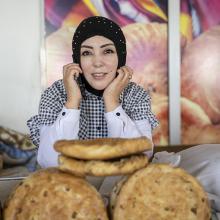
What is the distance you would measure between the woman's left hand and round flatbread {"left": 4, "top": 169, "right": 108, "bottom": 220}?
80 cm

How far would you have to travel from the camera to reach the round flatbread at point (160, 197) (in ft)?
2.45

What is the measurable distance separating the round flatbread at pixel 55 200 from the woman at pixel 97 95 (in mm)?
728

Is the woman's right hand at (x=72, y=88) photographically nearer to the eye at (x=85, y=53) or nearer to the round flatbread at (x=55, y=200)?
the eye at (x=85, y=53)

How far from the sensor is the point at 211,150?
1.57 m

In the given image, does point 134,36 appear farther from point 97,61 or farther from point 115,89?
point 115,89

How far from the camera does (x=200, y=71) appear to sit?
3309mm

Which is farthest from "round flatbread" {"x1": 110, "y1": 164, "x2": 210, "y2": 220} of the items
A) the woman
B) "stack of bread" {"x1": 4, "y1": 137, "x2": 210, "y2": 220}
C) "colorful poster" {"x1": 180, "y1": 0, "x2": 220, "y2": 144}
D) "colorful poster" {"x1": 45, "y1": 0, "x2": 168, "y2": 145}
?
"colorful poster" {"x1": 180, "y1": 0, "x2": 220, "y2": 144}

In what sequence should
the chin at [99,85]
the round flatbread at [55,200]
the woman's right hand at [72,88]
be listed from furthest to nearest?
1. the chin at [99,85]
2. the woman's right hand at [72,88]
3. the round flatbread at [55,200]

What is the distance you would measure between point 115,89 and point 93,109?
0.21 m

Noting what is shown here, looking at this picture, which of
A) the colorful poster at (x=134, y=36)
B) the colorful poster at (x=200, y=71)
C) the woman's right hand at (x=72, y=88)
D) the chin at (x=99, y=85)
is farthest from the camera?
the colorful poster at (x=200, y=71)

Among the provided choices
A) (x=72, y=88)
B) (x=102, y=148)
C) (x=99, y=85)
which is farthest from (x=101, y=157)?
(x=99, y=85)

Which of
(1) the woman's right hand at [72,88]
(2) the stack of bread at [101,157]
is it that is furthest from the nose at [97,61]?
(2) the stack of bread at [101,157]

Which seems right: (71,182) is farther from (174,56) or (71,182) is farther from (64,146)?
(174,56)

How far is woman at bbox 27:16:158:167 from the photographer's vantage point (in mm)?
1529
